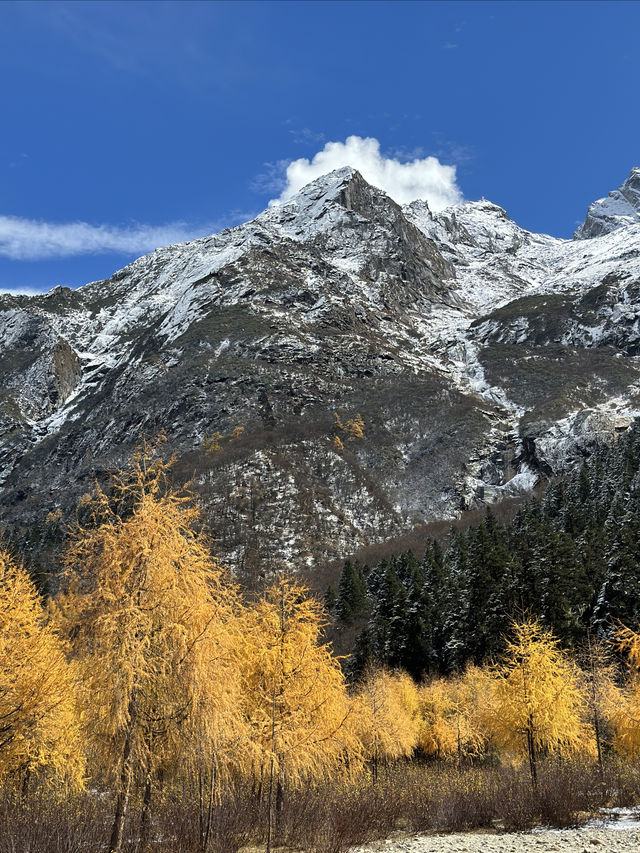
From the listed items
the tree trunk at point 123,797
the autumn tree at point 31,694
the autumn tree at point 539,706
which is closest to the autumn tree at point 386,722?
the autumn tree at point 539,706

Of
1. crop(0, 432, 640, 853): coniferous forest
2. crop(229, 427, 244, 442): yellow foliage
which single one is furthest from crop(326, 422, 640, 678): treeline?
crop(229, 427, 244, 442): yellow foliage

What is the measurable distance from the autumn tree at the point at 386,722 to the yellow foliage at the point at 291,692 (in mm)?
12470

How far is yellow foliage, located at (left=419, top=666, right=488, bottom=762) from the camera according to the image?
3775 centimetres

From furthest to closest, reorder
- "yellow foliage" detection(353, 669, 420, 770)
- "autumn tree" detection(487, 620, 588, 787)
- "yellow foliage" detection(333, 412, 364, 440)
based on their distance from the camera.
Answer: "yellow foliage" detection(333, 412, 364, 440)
"yellow foliage" detection(353, 669, 420, 770)
"autumn tree" detection(487, 620, 588, 787)

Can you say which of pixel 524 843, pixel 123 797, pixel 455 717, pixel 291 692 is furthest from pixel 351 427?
pixel 123 797

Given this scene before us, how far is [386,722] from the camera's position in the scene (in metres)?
36.3

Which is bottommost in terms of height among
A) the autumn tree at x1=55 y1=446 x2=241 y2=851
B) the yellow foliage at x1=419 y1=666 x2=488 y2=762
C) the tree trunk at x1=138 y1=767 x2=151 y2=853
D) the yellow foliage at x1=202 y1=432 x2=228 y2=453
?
the yellow foliage at x1=419 y1=666 x2=488 y2=762

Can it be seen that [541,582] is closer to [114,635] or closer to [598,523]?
[598,523]

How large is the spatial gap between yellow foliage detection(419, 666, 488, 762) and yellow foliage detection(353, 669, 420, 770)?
42.1 inches

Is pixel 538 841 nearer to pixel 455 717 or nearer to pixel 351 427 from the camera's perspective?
pixel 455 717

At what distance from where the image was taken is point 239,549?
114 m

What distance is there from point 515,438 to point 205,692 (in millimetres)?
159109

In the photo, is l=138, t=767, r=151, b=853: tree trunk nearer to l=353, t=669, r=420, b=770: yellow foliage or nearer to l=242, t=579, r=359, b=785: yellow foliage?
l=242, t=579, r=359, b=785: yellow foliage

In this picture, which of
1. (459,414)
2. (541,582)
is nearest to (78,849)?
(541,582)
